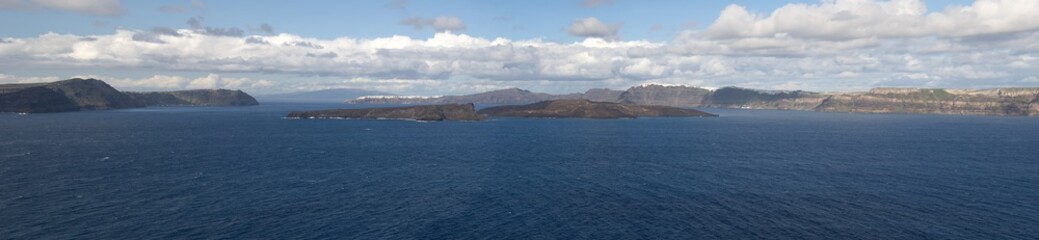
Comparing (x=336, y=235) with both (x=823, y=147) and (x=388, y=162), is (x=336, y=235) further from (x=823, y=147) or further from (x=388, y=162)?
(x=823, y=147)

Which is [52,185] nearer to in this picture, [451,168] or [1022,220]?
[451,168]

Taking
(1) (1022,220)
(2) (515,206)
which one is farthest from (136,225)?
(1) (1022,220)

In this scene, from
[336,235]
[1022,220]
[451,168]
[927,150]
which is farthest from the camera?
[927,150]

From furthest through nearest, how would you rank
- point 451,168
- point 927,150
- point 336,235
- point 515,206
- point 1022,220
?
point 927,150 → point 451,168 → point 515,206 → point 1022,220 → point 336,235

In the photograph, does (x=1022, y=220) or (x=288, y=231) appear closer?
(x=288, y=231)

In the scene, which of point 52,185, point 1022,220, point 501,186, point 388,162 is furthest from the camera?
point 388,162

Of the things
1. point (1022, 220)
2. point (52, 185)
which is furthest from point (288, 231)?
point (1022, 220)
